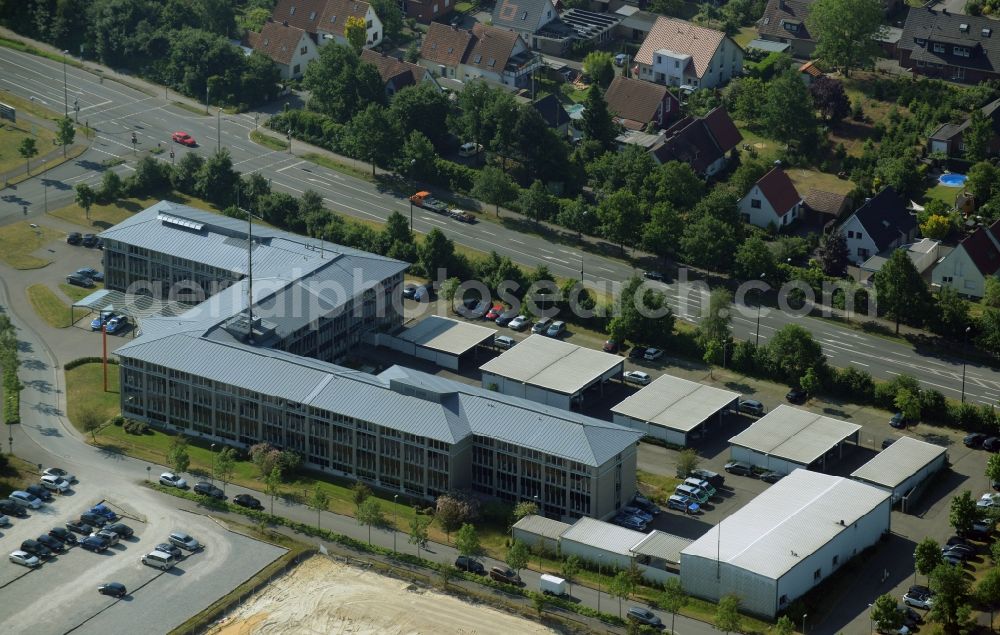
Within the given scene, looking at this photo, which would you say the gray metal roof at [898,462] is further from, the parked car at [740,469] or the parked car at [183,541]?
the parked car at [183,541]

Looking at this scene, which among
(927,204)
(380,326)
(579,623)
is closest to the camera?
(579,623)

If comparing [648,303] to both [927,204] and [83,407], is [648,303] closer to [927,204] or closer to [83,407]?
[927,204]

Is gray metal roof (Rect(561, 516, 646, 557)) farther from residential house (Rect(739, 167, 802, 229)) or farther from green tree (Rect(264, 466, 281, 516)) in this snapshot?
residential house (Rect(739, 167, 802, 229))

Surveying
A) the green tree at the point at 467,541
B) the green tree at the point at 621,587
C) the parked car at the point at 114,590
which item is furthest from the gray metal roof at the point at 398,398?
the parked car at the point at 114,590

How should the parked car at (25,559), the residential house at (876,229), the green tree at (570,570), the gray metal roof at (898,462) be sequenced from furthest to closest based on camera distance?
the residential house at (876,229)
the gray metal roof at (898,462)
the parked car at (25,559)
the green tree at (570,570)

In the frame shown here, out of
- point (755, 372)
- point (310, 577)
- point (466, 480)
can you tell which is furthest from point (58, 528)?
point (755, 372)

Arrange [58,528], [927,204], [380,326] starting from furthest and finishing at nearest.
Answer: [927,204] < [380,326] < [58,528]
